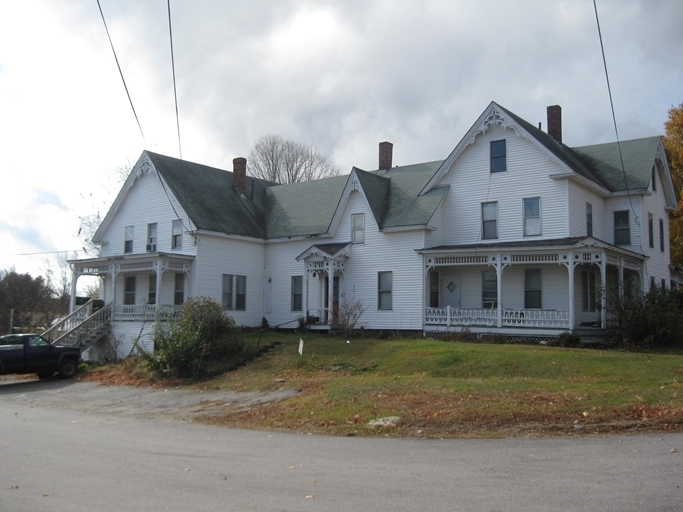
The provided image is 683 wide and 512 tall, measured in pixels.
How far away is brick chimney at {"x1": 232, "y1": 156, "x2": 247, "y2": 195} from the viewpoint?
3816 cm

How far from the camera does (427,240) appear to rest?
2986 centimetres

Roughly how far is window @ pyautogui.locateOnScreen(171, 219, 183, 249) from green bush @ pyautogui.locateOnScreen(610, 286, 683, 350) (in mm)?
19763

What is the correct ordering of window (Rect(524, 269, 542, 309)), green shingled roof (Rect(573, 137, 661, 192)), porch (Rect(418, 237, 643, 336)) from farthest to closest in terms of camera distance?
1. green shingled roof (Rect(573, 137, 661, 192))
2. window (Rect(524, 269, 542, 309))
3. porch (Rect(418, 237, 643, 336))

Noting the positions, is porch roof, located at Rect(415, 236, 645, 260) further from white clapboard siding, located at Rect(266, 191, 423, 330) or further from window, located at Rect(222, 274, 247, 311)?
window, located at Rect(222, 274, 247, 311)

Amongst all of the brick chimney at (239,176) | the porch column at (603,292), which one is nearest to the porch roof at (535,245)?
the porch column at (603,292)

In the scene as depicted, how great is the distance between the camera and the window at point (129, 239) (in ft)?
118

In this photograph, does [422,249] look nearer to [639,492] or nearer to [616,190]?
[616,190]

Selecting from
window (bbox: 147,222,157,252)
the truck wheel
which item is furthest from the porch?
the truck wheel

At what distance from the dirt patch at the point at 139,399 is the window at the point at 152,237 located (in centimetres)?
966

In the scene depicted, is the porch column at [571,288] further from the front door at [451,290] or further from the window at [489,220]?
the front door at [451,290]

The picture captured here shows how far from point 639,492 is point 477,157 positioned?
2295cm

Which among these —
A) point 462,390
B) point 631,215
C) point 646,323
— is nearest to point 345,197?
point 631,215

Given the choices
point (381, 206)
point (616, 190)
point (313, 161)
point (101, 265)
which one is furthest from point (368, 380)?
point (313, 161)

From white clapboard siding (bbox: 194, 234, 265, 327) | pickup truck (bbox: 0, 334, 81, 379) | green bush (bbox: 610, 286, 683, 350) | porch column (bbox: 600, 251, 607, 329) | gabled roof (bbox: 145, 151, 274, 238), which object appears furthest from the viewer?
gabled roof (bbox: 145, 151, 274, 238)
